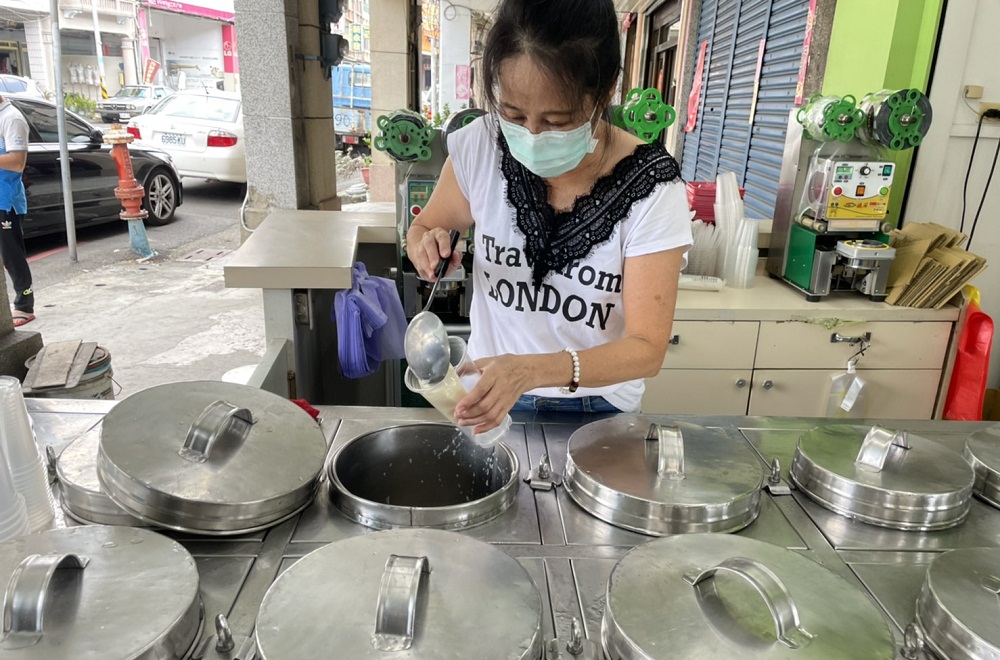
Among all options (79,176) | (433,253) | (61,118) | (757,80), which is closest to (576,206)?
(433,253)

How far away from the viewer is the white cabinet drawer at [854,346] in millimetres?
2682

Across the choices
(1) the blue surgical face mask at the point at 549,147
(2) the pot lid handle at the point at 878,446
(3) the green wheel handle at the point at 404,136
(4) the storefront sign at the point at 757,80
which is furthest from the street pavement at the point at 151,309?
(4) the storefront sign at the point at 757,80

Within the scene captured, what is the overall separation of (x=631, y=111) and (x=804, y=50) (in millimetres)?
1909

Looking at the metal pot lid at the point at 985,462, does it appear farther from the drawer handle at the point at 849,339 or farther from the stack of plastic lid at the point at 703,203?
the stack of plastic lid at the point at 703,203

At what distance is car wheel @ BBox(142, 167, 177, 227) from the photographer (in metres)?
7.65

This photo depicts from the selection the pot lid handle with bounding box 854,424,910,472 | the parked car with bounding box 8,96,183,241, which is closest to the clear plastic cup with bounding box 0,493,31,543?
the pot lid handle with bounding box 854,424,910,472

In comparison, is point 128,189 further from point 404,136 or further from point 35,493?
point 35,493

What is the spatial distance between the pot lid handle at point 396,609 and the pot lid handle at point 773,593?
339mm

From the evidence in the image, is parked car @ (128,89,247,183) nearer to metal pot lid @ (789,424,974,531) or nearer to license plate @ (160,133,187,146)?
license plate @ (160,133,187,146)

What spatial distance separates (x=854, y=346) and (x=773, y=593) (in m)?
2.27

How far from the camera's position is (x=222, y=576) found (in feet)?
2.90

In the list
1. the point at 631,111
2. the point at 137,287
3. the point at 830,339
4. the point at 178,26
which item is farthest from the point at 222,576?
the point at 178,26

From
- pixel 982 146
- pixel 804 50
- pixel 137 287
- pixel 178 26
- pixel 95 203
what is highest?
pixel 178 26

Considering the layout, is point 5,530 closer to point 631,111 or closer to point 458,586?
point 458,586
